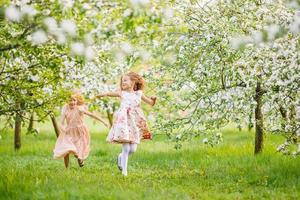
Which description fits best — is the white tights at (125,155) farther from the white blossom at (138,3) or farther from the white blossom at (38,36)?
the white blossom at (138,3)

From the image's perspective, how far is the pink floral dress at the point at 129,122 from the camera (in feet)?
40.2

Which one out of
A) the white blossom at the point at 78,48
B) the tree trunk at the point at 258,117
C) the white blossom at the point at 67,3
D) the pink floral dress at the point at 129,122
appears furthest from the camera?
the tree trunk at the point at 258,117

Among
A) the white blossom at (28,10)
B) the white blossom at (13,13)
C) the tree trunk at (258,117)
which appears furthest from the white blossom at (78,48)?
the tree trunk at (258,117)

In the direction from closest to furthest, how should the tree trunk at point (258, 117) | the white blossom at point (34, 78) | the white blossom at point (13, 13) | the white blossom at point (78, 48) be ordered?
1. the white blossom at point (13, 13)
2. the white blossom at point (78, 48)
3. the white blossom at point (34, 78)
4. the tree trunk at point (258, 117)

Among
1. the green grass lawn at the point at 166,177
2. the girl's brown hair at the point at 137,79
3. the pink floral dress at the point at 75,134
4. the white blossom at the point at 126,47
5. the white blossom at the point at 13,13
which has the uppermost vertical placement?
the white blossom at the point at 126,47

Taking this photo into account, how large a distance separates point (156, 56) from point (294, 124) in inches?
174

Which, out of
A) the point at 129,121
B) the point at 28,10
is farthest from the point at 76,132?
the point at 28,10

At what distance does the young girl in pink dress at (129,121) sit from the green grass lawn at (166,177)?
602 millimetres

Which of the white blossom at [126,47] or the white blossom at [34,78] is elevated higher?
the white blossom at [126,47]

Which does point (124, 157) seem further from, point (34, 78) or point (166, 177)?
point (34, 78)

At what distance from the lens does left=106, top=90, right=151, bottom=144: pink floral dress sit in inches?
482

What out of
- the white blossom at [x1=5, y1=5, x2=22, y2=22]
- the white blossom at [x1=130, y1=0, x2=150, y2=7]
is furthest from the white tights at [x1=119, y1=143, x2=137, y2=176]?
the white blossom at [x1=130, y1=0, x2=150, y2=7]

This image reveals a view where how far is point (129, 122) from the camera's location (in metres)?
12.5

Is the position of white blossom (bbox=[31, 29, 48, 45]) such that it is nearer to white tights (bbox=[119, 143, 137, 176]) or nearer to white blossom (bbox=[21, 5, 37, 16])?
white blossom (bbox=[21, 5, 37, 16])
